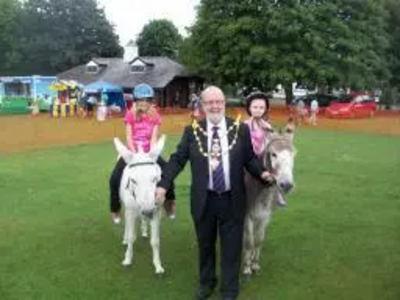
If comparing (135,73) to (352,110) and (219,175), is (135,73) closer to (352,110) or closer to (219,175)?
(352,110)

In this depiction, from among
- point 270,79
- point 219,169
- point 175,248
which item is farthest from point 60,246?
point 270,79

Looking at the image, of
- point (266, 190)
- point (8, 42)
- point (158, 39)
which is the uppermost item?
point (158, 39)

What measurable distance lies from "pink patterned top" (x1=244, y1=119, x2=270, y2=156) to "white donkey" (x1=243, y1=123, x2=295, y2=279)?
135mm

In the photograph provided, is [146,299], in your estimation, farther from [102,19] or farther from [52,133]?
[102,19]

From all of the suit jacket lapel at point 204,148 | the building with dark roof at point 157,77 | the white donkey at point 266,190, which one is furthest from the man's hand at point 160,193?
the building with dark roof at point 157,77

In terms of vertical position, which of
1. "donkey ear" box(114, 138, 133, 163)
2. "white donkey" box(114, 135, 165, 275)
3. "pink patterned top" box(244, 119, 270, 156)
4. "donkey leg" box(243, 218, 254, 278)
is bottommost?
"donkey leg" box(243, 218, 254, 278)

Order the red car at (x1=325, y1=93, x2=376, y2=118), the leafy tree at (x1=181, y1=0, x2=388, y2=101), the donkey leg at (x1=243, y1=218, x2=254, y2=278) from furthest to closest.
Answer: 1. the leafy tree at (x1=181, y1=0, x2=388, y2=101)
2. the red car at (x1=325, y1=93, x2=376, y2=118)
3. the donkey leg at (x1=243, y1=218, x2=254, y2=278)

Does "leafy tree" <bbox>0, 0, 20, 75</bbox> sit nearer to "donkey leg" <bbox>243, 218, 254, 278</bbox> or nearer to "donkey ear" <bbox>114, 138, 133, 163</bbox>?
"donkey ear" <bbox>114, 138, 133, 163</bbox>

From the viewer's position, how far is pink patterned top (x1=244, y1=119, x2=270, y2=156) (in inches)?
289

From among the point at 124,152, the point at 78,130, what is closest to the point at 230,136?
the point at 124,152

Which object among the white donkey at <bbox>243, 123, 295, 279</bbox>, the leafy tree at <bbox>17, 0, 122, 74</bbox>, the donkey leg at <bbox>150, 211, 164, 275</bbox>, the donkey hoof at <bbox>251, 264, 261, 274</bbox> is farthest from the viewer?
the leafy tree at <bbox>17, 0, 122, 74</bbox>

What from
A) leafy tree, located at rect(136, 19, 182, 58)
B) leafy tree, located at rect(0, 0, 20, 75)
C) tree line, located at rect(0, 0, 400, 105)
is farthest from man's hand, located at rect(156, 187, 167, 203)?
leafy tree, located at rect(136, 19, 182, 58)

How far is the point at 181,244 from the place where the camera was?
30.6 ft

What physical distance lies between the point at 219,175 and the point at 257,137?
1.08 m
